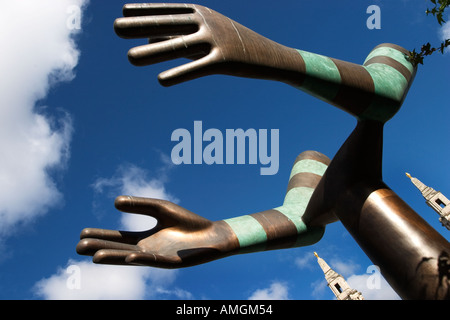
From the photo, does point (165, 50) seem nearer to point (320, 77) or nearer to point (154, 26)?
point (154, 26)

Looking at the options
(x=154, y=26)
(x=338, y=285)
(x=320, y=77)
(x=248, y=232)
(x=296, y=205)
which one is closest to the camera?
(x=154, y=26)

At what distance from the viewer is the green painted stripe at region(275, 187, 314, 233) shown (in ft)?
13.0

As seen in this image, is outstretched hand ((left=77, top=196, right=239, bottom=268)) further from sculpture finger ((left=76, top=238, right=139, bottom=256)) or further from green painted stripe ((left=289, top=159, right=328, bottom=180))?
green painted stripe ((left=289, top=159, right=328, bottom=180))

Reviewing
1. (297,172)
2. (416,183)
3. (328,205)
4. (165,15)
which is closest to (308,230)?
(328,205)

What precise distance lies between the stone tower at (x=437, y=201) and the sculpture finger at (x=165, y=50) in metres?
41.6

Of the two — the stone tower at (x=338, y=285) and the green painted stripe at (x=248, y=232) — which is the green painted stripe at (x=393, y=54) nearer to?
the green painted stripe at (x=248, y=232)

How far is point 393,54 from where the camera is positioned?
160 inches

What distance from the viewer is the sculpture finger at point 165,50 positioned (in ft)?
8.21

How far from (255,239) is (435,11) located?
8.15 ft

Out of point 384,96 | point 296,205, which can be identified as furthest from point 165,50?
point 296,205

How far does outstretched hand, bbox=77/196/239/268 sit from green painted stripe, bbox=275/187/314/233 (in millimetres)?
680

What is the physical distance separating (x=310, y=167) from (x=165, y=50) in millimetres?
2731

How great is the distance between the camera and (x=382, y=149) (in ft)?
11.5
